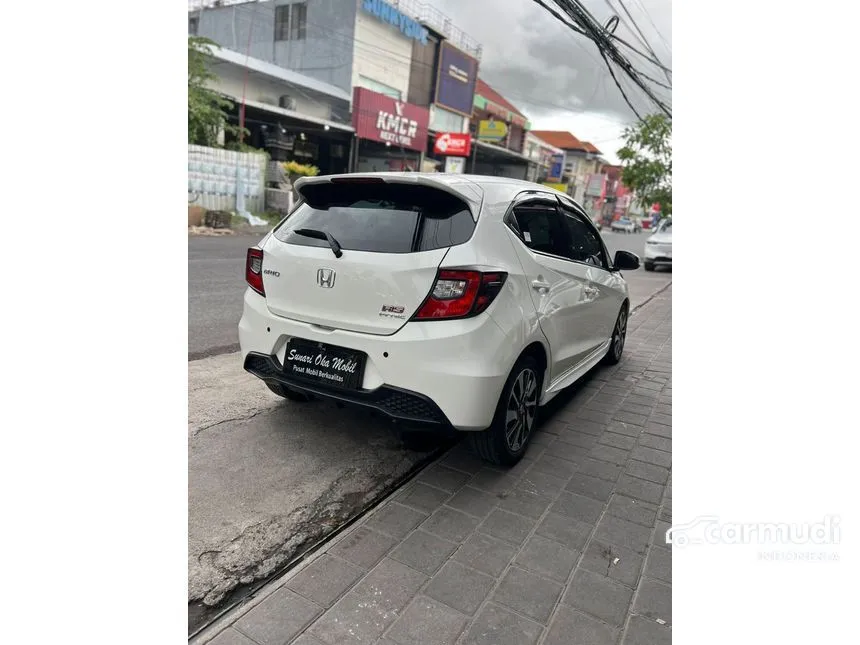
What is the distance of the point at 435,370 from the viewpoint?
2578 millimetres

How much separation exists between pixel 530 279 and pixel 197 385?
2.49m

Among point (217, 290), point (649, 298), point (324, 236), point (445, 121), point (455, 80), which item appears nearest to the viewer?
point (324, 236)

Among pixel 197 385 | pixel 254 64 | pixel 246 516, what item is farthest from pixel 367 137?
pixel 246 516

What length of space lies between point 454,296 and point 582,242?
1923mm

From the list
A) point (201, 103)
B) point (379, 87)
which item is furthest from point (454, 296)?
point (379, 87)

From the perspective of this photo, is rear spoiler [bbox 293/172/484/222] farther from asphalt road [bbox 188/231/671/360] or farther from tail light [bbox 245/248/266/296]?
asphalt road [bbox 188/231/671/360]

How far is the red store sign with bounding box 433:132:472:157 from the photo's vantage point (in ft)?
96.3

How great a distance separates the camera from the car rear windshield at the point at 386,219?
8.82 ft

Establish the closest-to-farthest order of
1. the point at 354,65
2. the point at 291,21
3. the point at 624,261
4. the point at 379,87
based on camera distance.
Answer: the point at 624,261 → the point at 291,21 → the point at 354,65 → the point at 379,87

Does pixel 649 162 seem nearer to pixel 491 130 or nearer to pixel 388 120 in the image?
pixel 388 120

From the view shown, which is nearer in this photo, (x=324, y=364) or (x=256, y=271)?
(x=324, y=364)

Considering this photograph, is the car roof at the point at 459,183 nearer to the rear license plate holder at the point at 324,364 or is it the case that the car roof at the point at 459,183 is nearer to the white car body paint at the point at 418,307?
the white car body paint at the point at 418,307

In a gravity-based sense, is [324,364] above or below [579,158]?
below

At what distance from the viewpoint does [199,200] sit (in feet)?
55.5
